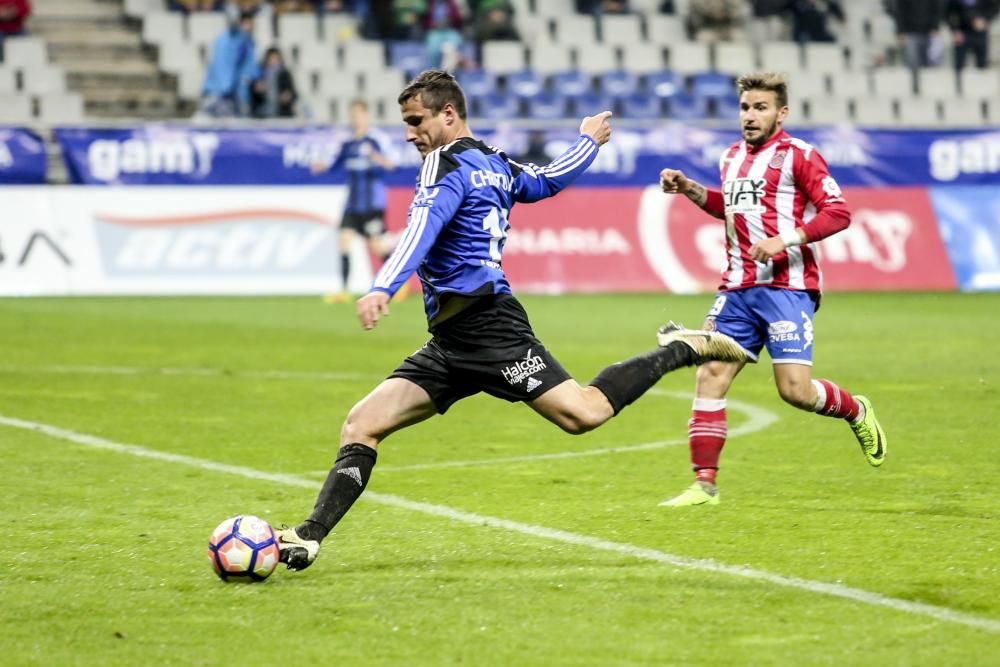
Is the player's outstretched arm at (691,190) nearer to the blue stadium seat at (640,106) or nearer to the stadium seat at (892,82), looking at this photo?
the blue stadium seat at (640,106)

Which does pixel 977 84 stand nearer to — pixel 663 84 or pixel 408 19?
pixel 663 84

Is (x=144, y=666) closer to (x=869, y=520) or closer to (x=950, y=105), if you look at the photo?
(x=869, y=520)

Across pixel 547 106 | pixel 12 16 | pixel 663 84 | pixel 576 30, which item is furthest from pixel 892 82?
pixel 12 16

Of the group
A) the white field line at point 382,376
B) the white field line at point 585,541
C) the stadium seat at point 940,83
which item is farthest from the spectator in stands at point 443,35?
the white field line at point 585,541

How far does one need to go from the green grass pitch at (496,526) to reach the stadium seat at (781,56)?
14171 millimetres

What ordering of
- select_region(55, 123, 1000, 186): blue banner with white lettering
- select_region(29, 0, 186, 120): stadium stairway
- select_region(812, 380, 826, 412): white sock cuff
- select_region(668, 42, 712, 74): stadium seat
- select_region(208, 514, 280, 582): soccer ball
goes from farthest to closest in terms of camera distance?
select_region(668, 42, 712, 74): stadium seat < select_region(29, 0, 186, 120): stadium stairway < select_region(55, 123, 1000, 186): blue banner with white lettering < select_region(812, 380, 826, 412): white sock cuff < select_region(208, 514, 280, 582): soccer ball

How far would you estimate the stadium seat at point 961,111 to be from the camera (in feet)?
91.6

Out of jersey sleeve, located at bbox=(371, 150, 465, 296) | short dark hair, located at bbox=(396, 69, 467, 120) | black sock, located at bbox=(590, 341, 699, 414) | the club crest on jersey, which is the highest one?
short dark hair, located at bbox=(396, 69, 467, 120)

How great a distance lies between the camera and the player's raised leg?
6.34 metres

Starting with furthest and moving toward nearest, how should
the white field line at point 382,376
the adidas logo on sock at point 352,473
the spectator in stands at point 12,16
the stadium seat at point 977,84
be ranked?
the stadium seat at point 977,84
the spectator in stands at point 12,16
the white field line at point 382,376
the adidas logo on sock at point 352,473

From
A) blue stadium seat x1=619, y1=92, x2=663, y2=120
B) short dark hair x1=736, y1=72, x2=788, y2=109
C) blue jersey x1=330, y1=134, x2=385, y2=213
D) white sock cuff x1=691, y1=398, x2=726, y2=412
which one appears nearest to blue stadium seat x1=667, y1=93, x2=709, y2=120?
blue stadium seat x1=619, y1=92, x2=663, y2=120

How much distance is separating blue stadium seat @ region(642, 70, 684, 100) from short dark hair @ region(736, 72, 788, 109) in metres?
18.6

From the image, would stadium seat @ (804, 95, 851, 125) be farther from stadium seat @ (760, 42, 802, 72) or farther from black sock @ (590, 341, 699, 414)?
black sock @ (590, 341, 699, 414)

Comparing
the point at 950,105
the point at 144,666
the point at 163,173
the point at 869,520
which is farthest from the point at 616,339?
the point at 950,105
